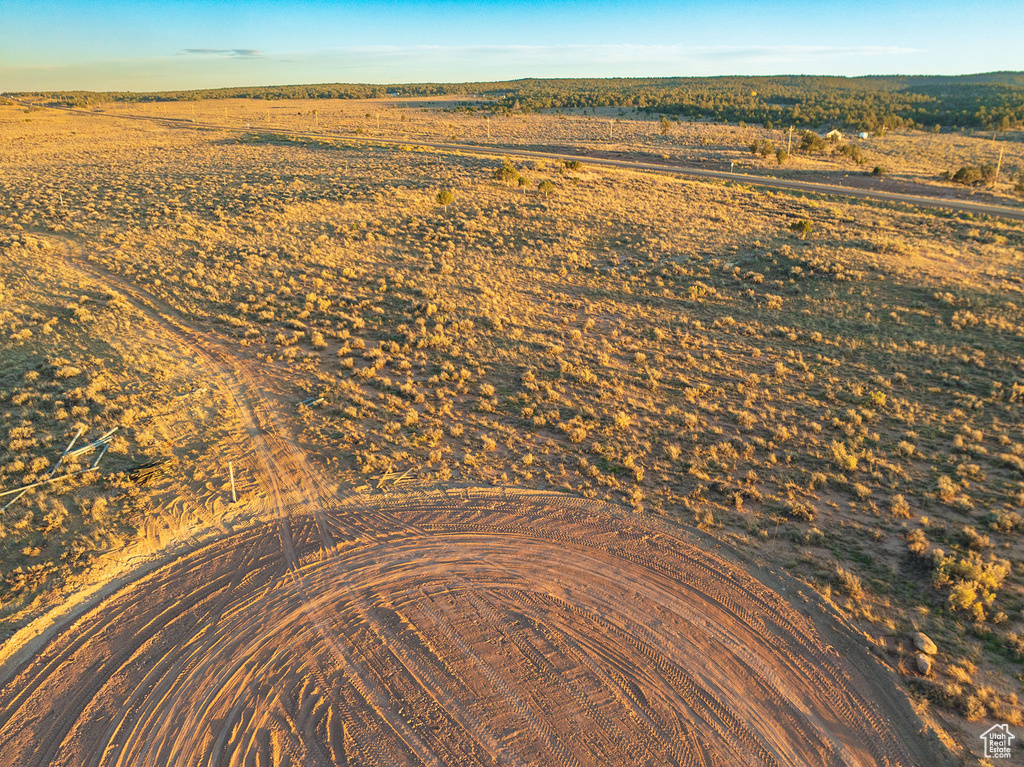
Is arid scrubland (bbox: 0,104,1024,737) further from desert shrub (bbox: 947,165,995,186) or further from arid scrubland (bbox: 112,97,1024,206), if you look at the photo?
arid scrubland (bbox: 112,97,1024,206)

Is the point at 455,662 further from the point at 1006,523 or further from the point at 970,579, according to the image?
the point at 1006,523

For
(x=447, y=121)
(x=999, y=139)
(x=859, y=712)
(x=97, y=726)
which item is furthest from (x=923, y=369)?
(x=447, y=121)

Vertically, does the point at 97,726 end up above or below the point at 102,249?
below

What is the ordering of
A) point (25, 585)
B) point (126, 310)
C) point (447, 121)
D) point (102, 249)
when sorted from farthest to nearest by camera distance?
point (447, 121) < point (102, 249) < point (126, 310) < point (25, 585)

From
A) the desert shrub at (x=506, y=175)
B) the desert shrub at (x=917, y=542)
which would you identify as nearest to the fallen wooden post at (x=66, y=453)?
the desert shrub at (x=917, y=542)

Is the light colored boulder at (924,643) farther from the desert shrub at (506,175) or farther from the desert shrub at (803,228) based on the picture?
the desert shrub at (506,175)

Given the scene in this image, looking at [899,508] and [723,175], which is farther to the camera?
[723,175]

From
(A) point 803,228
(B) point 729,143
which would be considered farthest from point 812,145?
(A) point 803,228

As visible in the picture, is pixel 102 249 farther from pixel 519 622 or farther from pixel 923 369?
pixel 923 369
